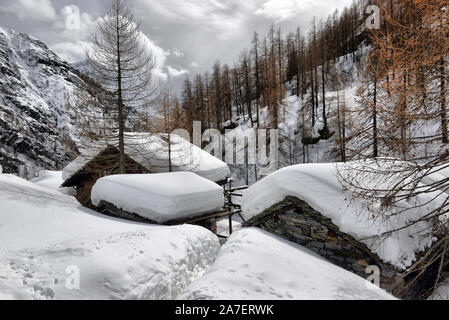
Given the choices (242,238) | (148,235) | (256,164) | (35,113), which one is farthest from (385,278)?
(35,113)

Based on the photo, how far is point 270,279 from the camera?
3.28 metres

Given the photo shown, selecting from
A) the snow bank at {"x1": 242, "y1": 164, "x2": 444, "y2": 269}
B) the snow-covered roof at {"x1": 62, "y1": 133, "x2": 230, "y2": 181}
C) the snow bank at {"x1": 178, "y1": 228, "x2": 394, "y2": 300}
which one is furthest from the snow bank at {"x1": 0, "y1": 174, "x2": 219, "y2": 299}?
the snow-covered roof at {"x1": 62, "y1": 133, "x2": 230, "y2": 181}

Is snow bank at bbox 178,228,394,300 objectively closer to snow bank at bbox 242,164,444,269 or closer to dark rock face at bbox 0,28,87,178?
snow bank at bbox 242,164,444,269

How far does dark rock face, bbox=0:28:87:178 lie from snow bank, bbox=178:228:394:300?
43435mm

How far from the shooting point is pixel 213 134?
32.3 m

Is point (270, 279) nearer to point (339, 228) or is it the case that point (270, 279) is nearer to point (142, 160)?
point (339, 228)

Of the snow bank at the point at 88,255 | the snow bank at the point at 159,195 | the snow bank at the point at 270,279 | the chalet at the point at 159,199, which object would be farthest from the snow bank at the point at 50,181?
the snow bank at the point at 270,279

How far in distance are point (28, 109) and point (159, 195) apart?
75125 millimetres

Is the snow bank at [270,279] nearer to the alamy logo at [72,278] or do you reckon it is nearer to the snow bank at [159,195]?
the alamy logo at [72,278]

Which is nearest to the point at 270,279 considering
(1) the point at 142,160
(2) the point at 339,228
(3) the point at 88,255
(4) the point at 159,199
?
(2) the point at 339,228

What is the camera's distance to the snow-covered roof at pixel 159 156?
466 inches

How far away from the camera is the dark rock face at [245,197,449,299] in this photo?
4.62 metres
